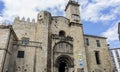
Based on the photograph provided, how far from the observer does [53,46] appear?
23.9 meters

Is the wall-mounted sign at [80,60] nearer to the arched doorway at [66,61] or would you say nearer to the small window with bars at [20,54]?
the arched doorway at [66,61]

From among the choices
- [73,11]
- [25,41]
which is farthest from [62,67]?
[73,11]

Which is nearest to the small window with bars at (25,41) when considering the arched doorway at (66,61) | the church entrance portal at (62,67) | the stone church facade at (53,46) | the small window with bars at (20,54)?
the stone church facade at (53,46)

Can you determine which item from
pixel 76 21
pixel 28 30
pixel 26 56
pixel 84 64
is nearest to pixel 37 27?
pixel 28 30

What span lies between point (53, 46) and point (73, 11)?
994cm

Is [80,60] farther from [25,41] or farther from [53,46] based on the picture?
[25,41]

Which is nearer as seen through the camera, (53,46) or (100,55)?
(53,46)

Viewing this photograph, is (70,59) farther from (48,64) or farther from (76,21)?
(76,21)

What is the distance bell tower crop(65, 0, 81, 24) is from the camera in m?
28.1

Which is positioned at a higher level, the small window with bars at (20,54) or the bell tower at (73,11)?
the bell tower at (73,11)

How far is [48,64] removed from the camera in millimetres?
21906

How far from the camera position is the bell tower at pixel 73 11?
92.3ft

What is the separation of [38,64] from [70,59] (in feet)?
20.6

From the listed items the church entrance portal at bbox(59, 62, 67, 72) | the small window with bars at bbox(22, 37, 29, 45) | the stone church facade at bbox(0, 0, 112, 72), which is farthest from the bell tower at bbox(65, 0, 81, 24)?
the small window with bars at bbox(22, 37, 29, 45)
